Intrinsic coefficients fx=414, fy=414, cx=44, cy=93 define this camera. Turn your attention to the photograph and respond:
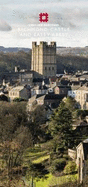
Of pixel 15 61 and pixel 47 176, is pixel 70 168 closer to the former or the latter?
pixel 47 176

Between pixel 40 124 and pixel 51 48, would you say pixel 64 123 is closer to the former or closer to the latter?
pixel 40 124

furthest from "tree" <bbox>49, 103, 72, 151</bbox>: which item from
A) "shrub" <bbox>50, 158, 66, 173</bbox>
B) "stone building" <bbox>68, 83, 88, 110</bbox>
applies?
"stone building" <bbox>68, 83, 88, 110</bbox>

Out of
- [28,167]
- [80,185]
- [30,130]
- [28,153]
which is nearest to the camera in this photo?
[80,185]

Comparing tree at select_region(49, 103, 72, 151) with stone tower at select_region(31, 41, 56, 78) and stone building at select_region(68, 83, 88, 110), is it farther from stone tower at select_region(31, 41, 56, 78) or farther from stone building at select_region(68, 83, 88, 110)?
stone tower at select_region(31, 41, 56, 78)

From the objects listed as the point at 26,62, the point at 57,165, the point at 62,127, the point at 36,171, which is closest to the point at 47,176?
the point at 36,171

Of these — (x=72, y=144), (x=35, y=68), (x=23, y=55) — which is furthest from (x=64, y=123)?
(x=23, y=55)

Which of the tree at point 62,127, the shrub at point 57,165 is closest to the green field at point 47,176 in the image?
the shrub at point 57,165

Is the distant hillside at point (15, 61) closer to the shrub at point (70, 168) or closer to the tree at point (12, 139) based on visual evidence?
the tree at point (12, 139)
